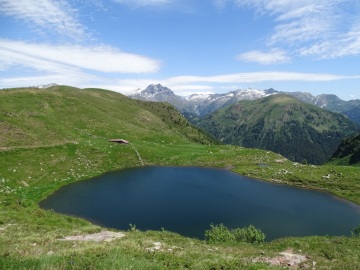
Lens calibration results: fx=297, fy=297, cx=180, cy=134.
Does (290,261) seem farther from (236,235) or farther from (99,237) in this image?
(99,237)

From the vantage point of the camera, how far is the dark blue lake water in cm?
5197

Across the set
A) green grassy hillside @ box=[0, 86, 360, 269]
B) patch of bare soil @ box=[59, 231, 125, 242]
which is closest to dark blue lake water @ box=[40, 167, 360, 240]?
green grassy hillside @ box=[0, 86, 360, 269]

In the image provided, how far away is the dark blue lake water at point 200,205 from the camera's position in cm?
5197

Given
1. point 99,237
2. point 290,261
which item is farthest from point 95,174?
point 290,261

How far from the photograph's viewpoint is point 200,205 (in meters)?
61.9

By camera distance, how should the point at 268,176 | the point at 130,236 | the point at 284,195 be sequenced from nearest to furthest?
the point at 130,236 → the point at 284,195 → the point at 268,176

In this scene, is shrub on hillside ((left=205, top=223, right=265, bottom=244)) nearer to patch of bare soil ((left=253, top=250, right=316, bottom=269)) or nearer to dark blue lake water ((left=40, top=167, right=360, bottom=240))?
patch of bare soil ((left=253, top=250, right=316, bottom=269))

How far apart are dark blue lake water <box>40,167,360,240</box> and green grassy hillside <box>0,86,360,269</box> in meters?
7.25

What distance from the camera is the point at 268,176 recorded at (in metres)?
87.6

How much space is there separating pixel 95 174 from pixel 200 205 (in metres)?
37.6

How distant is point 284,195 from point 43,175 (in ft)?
201

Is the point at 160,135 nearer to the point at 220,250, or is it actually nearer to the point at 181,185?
the point at 181,185

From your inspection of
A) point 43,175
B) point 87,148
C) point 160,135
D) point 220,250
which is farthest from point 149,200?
point 160,135

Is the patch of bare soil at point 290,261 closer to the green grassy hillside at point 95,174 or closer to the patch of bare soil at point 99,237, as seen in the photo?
the green grassy hillside at point 95,174
